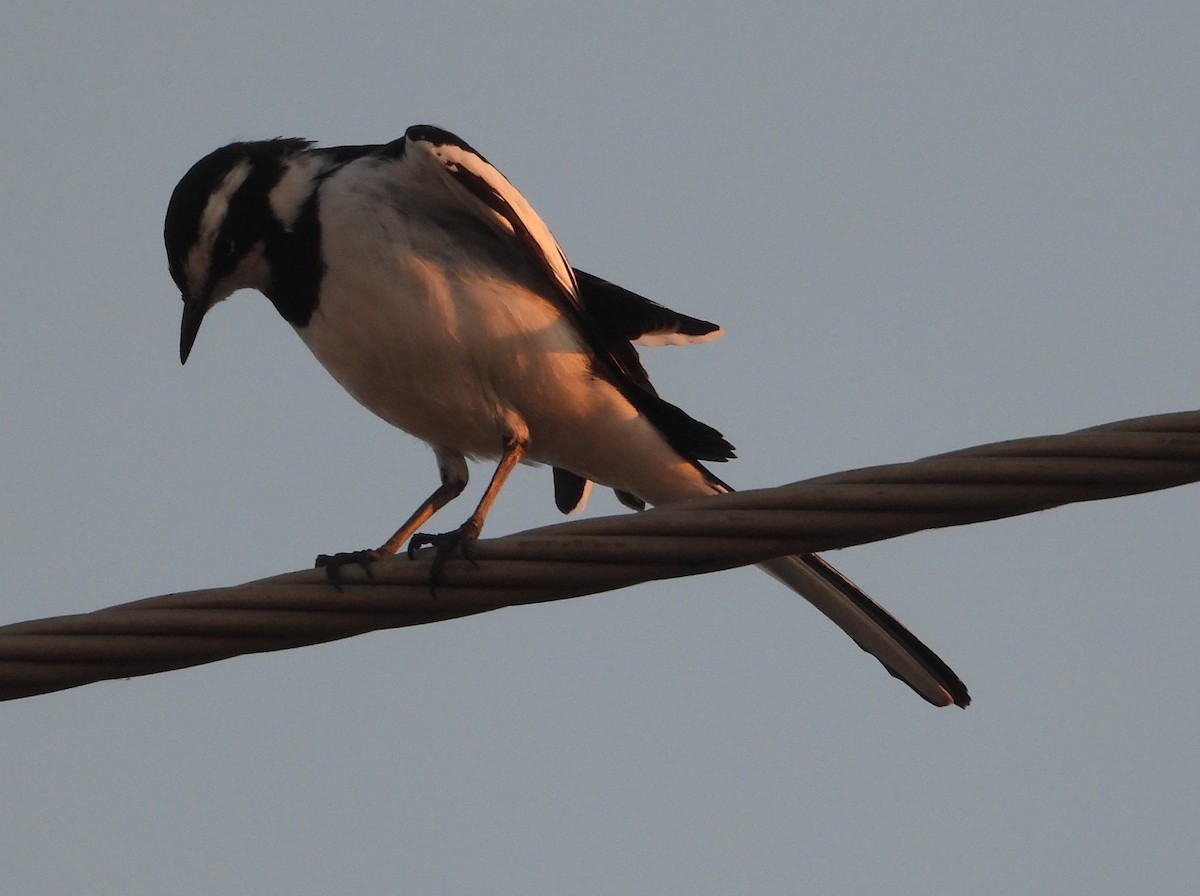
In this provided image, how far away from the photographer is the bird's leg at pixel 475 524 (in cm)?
387

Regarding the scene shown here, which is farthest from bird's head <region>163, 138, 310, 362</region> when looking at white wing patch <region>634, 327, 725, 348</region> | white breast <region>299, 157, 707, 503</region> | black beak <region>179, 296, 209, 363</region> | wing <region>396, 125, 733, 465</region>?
white wing patch <region>634, 327, 725, 348</region>

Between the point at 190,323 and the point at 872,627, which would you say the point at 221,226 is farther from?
the point at 872,627

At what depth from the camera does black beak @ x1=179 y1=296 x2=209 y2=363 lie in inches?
228

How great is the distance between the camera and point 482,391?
5.43 meters

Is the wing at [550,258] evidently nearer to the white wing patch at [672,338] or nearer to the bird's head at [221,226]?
the white wing patch at [672,338]

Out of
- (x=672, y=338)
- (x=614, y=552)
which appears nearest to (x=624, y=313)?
(x=672, y=338)

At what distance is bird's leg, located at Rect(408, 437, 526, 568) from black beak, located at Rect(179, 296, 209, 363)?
1.16m

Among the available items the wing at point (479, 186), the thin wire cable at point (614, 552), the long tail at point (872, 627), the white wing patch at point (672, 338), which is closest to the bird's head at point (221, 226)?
the wing at point (479, 186)

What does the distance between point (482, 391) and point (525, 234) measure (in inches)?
20.9

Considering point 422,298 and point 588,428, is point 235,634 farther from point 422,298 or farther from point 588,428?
point 588,428

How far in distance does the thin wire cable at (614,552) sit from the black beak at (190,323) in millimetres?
2539

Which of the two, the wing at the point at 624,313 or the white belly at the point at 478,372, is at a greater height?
the wing at the point at 624,313

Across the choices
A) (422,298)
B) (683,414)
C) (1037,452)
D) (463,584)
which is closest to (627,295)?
(683,414)

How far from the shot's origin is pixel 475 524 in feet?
16.0
